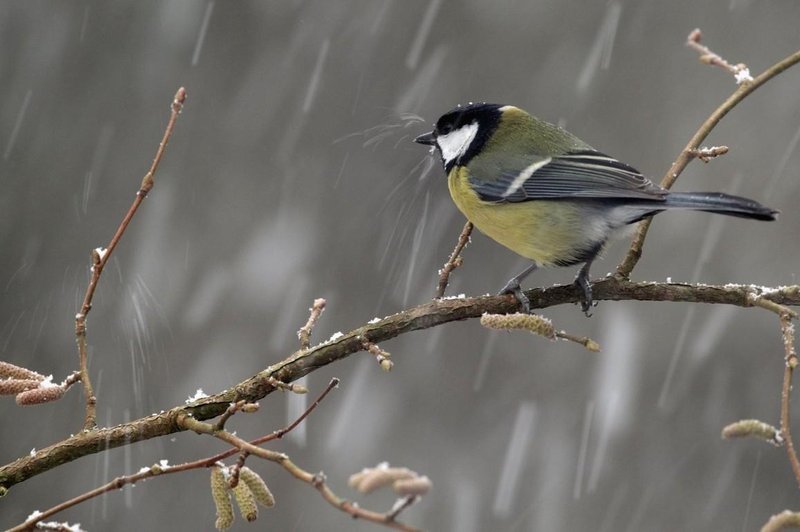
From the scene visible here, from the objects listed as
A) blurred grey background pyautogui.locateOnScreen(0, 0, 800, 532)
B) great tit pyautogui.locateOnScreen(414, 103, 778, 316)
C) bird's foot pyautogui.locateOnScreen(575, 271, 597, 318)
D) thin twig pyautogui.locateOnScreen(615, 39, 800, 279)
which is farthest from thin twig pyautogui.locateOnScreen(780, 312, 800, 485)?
blurred grey background pyautogui.locateOnScreen(0, 0, 800, 532)

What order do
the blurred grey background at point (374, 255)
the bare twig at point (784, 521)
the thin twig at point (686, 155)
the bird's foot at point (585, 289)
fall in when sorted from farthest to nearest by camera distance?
the blurred grey background at point (374, 255) < the bird's foot at point (585, 289) < the thin twig at point (686, 155) < the bare twig at point (784, 521)

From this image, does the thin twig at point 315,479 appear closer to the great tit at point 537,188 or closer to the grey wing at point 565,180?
the great tit at point 537,188

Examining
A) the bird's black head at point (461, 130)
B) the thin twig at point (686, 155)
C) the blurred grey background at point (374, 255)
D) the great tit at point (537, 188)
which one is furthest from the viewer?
the blurred grey background at point (374, 255)

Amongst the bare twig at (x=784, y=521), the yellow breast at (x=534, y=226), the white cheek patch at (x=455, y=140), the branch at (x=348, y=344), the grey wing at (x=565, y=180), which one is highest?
the white cheek patch at (x=455, y=140)

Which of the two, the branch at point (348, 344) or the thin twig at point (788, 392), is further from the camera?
the branch at point (348, 344)

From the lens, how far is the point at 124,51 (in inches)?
293

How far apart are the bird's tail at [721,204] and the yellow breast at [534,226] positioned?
0.45m

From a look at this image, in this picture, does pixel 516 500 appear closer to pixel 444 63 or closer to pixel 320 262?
pixel 320 262

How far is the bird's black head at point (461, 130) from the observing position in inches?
146

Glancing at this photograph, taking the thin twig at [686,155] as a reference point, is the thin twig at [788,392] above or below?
below

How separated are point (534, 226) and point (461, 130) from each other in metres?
0.67

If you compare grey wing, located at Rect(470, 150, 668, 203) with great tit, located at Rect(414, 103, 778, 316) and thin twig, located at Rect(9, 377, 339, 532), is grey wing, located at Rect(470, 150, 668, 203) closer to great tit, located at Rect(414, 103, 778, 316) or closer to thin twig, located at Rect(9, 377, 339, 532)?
great tit, located at Rect(414, 103, 778, 316)

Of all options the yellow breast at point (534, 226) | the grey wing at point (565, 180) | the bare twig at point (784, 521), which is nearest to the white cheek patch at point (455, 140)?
the grey wing at point (565, 180)

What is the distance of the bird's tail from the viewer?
7.55 ft
